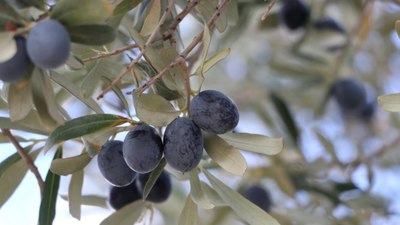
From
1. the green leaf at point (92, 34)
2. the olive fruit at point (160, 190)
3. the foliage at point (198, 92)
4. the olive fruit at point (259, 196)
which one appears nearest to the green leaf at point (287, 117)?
the foliage at point (198, 92)

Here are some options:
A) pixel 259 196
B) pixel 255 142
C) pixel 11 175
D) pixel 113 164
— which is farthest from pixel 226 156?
pixel 259 196

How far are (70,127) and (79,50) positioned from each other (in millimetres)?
166

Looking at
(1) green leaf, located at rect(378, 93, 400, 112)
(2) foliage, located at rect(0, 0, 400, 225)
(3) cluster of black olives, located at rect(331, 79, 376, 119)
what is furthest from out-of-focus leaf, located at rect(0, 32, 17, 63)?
(3) cluster of black olives, located at rect(331, 79, 376, 119)

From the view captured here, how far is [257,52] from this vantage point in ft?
8.59

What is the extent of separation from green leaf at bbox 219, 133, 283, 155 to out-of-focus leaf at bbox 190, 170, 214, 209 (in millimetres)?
77

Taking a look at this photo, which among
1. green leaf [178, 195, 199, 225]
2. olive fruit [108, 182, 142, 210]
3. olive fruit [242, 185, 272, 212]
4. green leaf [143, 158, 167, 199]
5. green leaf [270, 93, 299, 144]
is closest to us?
green leaf [143, 158, 167, 199]

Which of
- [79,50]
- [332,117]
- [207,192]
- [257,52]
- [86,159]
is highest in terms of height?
[79,50]

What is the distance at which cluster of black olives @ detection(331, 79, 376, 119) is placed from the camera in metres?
2.27

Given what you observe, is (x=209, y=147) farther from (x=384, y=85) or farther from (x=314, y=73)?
(x=384, y=85)

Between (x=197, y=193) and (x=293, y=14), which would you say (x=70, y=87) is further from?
(x=293, y=14)

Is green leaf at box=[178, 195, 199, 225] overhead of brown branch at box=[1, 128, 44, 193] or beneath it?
beneath

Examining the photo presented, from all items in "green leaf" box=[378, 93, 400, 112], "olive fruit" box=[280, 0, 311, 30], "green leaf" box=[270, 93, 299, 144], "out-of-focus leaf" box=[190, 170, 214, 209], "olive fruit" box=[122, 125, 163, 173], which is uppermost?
"olive fruit" box=[122, 125, 163, 173]

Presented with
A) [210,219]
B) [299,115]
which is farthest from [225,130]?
[299,115]

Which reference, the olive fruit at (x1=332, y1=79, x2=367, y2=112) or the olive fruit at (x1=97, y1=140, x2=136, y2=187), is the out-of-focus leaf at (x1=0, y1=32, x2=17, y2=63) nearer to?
the olive fruit at (x1=97, y1=140, x2=136, y2=187)
